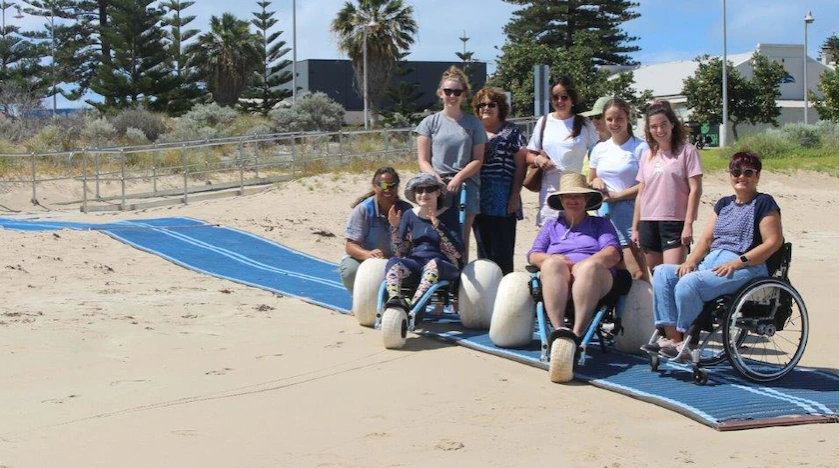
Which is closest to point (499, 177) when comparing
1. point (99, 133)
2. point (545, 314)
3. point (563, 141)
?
point (563, 141)

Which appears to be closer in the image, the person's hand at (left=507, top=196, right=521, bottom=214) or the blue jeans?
the blue jeans

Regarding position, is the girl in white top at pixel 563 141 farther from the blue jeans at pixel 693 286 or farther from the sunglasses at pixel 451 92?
the blue jeans at pixel 693 286

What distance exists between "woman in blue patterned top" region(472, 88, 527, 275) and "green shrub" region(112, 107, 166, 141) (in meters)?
27.6

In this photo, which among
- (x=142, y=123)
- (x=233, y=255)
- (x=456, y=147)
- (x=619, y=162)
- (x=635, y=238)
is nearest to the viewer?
(x=635, y=238)

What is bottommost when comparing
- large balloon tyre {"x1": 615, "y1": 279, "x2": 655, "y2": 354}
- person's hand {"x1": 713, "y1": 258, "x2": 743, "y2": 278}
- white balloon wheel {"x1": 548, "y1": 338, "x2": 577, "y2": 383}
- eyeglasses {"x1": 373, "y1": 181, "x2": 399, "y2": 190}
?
white balloon wheel {"x1": 548, "y1": 338, "x2": 577, "y2": 383}

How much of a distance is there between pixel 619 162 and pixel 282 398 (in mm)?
2717

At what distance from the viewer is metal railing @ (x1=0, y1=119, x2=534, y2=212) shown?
19.3 metres

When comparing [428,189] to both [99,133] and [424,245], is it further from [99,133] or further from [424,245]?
[99,133]

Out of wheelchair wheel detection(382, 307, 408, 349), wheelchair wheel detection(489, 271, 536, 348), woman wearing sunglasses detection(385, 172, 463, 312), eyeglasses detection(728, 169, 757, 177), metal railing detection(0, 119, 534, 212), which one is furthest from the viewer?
metal railing detection(0, 119, 534, 212)

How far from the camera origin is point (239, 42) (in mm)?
48375

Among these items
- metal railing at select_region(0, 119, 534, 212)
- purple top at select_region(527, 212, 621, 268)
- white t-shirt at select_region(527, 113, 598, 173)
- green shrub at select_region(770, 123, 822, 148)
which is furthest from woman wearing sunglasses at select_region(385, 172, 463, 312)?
green shrub at select_region(770, 123, 822, 148)

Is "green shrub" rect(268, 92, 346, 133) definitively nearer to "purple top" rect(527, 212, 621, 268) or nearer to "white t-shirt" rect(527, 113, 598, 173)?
"white t-shirt" rect(527, 113, 598, 173)

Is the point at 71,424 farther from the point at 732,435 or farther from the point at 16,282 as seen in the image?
the point at 16,282

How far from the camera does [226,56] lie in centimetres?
4822
